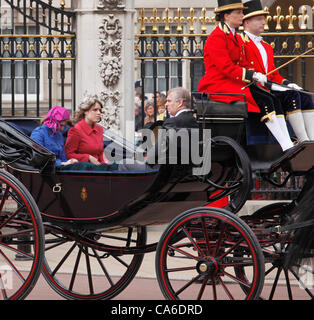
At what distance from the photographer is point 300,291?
7.60 meters

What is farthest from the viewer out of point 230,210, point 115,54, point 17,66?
point 17,66

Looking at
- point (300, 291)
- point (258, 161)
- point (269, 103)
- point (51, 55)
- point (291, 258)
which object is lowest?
point (300, 291)

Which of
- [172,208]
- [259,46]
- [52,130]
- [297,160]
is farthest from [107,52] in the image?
[297,160]

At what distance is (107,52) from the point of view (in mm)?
10992

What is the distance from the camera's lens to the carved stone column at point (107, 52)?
1095cm

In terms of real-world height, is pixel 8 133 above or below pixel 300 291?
above

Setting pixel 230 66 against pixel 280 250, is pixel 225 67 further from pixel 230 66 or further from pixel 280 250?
pixel 280 250

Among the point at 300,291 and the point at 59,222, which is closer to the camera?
the point at 59,222

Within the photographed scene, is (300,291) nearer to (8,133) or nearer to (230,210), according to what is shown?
(230,210)

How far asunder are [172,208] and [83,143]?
1046 mm

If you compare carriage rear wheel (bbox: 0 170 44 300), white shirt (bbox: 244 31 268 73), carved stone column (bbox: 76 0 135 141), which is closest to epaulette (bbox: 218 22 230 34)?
white shirt (bbox: 244 31 268 73)

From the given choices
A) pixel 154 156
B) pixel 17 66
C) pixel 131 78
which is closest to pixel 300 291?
pixel 154 156
